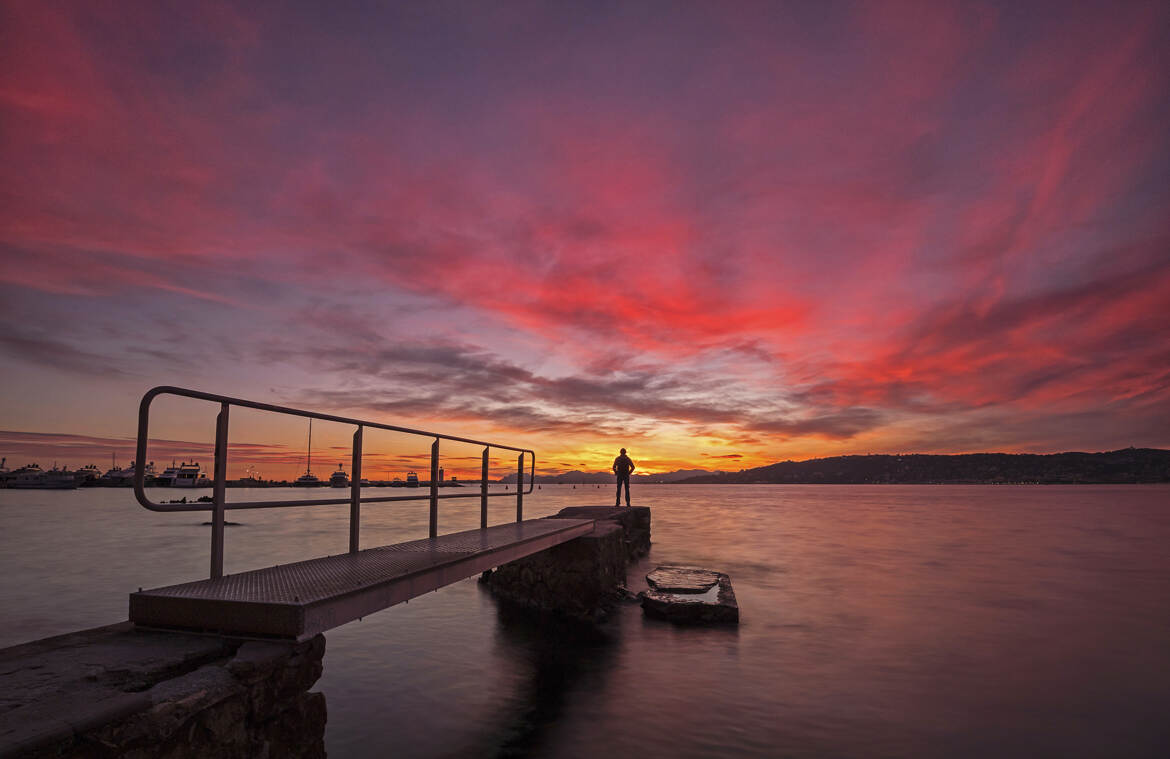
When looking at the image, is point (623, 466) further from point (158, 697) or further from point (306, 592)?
point (158, 697)

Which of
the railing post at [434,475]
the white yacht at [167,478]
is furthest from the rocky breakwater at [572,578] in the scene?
the white yacht at [167,478]

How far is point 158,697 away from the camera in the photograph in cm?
246

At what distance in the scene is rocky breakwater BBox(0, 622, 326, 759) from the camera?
216cm

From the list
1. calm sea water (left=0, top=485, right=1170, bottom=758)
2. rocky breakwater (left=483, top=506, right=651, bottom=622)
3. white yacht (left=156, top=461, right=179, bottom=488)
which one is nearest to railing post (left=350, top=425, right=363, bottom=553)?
calm sea water (left=0, top=485, right=1170, bottom=758)

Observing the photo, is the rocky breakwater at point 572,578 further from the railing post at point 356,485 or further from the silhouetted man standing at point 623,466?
the silhouetted man standing at point 623,466

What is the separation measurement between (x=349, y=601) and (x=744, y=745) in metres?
4.36

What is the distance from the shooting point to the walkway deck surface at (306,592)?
127 inches

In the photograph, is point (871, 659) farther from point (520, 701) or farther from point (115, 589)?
point (115, 589)

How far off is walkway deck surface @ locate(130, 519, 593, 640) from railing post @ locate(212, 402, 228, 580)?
0.46ft

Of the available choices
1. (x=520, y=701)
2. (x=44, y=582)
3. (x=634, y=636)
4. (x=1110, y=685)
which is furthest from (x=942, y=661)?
(x=44, y=582)

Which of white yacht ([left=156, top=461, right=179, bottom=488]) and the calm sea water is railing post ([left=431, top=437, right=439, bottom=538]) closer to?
the calm sea water

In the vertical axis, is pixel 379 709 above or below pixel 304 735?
below

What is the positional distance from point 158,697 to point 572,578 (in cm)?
857

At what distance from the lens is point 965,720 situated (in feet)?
22.4
